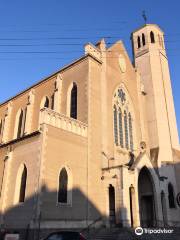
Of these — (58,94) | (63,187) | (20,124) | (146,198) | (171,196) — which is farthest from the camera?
(20,124)

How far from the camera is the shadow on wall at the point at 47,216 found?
1661cm

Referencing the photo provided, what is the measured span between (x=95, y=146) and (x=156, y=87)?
47.4 feet

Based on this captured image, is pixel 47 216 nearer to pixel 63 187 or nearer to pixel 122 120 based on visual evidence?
pixel 63 187

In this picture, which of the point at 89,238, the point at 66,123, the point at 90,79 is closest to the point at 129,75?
the point at 90,79

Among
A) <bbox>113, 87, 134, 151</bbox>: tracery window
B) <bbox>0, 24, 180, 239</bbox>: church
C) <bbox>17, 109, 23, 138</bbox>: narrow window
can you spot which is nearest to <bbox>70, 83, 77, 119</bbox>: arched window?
<bbox>0, 24, 180, 239</bbox>: church

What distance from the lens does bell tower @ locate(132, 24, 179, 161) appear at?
30.4 meters

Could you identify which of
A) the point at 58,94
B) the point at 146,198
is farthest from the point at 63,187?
the point at 146,198

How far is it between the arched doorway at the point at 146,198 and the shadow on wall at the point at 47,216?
248 inches

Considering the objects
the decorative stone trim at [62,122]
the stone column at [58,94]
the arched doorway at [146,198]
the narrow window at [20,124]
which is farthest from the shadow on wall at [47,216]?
the narrow window at [20,124]

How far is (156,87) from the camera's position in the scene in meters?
32.9

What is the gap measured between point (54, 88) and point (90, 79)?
209 inches

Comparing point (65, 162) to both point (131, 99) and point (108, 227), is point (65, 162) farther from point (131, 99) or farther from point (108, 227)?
point (131, 99)

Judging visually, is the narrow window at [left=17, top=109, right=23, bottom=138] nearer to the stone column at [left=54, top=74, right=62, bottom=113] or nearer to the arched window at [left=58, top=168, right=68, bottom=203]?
the stone column at [left=54, top=74, right=62, bottom=113]

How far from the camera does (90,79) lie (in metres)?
23.8
